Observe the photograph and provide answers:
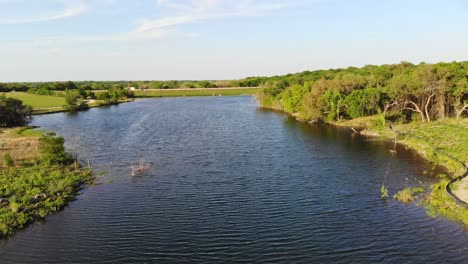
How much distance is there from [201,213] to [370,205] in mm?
16663

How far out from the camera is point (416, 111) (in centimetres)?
8938

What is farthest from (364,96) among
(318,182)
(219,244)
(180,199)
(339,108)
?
(219,244)

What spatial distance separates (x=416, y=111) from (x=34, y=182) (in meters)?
75.1

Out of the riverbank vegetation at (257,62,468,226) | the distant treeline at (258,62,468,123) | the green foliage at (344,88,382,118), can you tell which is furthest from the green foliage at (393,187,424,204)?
the green foliage at (344,88,382,118)

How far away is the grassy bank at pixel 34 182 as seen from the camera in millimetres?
38625

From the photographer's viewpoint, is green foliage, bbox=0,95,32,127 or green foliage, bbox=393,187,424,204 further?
green foliage, bbox=0,95,32,127

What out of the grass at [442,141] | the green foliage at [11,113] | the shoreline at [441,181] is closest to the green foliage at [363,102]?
the grass at [442,141]

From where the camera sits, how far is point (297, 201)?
1690 inches

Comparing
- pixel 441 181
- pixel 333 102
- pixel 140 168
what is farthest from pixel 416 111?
pixel 140 168

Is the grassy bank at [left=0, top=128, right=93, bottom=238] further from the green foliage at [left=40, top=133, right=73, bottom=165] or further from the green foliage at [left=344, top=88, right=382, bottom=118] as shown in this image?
the green foliage at [left=344, top=88, right=382, bottom=118]

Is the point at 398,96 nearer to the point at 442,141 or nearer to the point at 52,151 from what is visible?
the point at 442,141

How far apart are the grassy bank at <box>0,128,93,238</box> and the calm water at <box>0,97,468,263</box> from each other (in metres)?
1.77

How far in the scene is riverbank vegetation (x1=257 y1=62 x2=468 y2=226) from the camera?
177 feet

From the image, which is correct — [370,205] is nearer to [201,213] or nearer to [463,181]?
[463,181]
